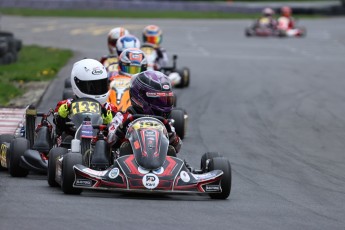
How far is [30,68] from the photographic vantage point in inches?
827

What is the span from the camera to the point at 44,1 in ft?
148

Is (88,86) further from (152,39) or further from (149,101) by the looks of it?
(152,39)

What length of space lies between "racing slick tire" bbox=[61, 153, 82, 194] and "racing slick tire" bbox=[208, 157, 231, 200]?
121 cm

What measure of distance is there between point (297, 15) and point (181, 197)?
4145 cm

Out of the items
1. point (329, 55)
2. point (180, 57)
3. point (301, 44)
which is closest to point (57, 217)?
point (180, 57)

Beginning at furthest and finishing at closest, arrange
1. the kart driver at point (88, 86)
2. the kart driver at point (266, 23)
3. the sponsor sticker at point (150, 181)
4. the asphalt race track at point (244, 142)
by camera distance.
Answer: the kart driver at point (266, 23), the kart driver at point (88, 86), the sponsor sticker at point (150, 181), the asphalt race track at point (244, 142)

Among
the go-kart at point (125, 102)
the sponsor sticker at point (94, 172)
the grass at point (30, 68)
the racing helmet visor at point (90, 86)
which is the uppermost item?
the racing helmet visor at point (90, 86)

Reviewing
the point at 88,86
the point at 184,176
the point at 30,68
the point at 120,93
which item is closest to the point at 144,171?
the point at 184,176

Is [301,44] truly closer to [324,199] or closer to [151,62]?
Result: [151,62]

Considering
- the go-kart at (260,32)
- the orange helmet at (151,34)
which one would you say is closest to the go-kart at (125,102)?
the orange helmet at (151,34)

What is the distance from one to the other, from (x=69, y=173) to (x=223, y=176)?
4.47 feet

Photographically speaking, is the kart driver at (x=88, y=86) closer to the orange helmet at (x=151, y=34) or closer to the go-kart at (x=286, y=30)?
the orange helmet at (x=151, y=34)

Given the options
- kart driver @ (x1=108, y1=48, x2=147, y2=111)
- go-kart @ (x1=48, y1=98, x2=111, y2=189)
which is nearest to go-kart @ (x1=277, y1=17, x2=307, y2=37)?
kart driver @ (x1=108, y1=48, x2=147, y2=111)

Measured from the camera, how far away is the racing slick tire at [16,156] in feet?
32.8
